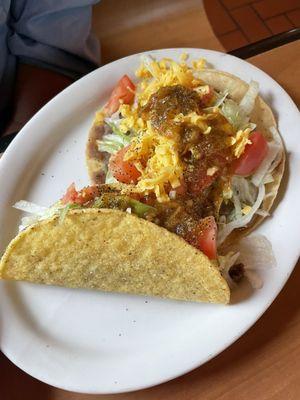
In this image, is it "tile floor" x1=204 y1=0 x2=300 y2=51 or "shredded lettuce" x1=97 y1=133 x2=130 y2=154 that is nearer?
"shredded lettuce" x1=97 y1=133 x2=130 y2=154

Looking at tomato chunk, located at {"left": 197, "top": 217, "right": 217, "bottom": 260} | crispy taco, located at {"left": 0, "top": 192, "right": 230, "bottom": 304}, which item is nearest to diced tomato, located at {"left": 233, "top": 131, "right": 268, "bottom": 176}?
tomato chunk, located at {"left": 197, "top": 217, "right": 217, "bottom": 260}

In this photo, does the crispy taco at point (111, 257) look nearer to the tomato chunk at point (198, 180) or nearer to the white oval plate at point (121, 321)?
the white oval plate at point (121, 321)

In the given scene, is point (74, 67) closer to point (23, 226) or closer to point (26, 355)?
point (23, 226)

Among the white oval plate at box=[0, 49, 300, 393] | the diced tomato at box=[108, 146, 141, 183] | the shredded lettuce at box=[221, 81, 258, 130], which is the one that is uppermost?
the shredded lettuce at box=[221, 81, 258, 130]

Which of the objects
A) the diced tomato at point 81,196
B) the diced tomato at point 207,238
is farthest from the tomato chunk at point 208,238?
the diced tomato at point 81,196

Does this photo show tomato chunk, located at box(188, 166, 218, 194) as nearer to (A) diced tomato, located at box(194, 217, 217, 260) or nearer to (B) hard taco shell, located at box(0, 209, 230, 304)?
(A) diced tomato, located at box(194, 217, 217, 260)

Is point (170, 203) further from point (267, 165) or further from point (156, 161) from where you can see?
point (267, 165)

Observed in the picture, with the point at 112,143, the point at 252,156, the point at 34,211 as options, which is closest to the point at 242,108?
the point at 252,156

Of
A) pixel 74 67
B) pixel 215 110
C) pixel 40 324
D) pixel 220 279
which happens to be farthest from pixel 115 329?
pixel 74 67
